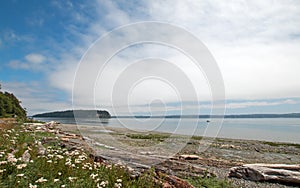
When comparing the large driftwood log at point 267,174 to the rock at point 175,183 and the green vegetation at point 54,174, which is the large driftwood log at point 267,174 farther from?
the green vegetation at point 54,174

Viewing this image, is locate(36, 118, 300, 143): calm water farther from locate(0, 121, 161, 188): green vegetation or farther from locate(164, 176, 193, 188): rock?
locate(0, 121, 161, 188): green vegetation

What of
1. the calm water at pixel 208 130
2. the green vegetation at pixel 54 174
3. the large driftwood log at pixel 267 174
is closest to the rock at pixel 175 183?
the green vegetation at pixel 54 174

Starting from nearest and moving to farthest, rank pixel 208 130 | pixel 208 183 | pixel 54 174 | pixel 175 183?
pixel 54 174 → pixel 175 183 → pixel 208 183 → pixel 208 130

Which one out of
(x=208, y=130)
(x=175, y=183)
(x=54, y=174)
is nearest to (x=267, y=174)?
(x=175, y=183)

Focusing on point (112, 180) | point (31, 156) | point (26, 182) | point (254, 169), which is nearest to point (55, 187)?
point (26, 182)

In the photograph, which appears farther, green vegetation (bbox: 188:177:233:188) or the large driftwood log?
the large driftwood log

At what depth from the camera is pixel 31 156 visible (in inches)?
283

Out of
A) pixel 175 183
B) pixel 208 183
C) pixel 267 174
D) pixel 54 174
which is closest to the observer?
pixel 54 174

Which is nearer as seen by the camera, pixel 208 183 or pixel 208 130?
pixel 208 183

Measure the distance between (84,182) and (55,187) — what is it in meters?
0.75

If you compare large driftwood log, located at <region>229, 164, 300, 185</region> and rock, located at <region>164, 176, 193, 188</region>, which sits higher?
rock, located at <region>164, 176, 193, 188</region>

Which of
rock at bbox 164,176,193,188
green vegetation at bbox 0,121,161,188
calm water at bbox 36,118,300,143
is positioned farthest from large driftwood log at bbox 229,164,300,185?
calm water at bbox 36,118,300,143

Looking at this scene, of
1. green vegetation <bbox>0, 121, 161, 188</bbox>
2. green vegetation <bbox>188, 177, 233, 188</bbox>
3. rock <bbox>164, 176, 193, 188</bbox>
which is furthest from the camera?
green vegetation <bbox>188, 177, 233, 188</bbox>

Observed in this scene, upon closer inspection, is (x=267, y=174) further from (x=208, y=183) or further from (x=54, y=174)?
(x=54, y=174)
